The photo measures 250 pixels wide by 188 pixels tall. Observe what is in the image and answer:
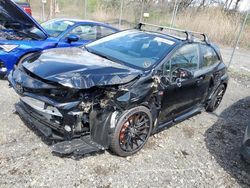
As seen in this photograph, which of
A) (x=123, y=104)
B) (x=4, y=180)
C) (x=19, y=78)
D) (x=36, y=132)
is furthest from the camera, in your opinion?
(x=36, y=132)

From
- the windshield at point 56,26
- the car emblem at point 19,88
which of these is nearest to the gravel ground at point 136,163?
the car emblem at point 19,88

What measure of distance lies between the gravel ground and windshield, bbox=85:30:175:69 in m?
1.27

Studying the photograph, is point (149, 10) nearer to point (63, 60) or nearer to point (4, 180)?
point (63, 60)

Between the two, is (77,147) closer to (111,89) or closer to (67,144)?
(67,144)

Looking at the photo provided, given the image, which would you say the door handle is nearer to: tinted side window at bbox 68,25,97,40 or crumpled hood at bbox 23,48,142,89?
crumpled hood at bbox 23,48,142,89

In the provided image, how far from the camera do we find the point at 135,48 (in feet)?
13.2

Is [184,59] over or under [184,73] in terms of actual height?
over

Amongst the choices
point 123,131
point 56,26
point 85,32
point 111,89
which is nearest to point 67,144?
point 123,131

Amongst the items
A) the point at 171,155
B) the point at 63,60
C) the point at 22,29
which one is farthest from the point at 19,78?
the point at 22,29

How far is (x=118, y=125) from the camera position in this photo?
3.17m

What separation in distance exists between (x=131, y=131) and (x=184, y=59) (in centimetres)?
148

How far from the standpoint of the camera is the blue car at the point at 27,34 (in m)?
5.10

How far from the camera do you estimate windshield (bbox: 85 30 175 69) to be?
12.2 feet

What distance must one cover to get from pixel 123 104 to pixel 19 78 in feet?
4.64
